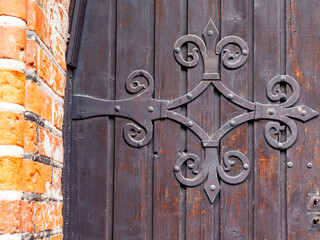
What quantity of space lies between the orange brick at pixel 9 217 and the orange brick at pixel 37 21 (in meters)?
0.37

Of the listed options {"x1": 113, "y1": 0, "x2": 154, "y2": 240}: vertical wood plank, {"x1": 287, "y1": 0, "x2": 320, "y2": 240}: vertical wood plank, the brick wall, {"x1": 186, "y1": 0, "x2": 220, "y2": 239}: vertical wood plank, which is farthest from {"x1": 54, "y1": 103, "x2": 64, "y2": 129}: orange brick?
{"x1": 287, "y1": 0, "x2": 320, "y2": 240}: vertical wood plank

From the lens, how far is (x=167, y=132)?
1448mm

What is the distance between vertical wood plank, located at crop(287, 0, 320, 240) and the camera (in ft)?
4.63

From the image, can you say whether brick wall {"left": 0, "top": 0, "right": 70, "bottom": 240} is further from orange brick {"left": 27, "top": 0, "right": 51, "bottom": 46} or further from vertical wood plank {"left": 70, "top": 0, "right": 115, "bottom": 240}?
vertical wood plank {"left": 70, "top": 0, "right": 115, "bottom": 240}

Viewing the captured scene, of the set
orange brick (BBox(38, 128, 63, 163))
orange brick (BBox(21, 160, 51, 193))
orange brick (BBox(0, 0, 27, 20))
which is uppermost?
orange brick (BBox(0, 0, 27, 20))

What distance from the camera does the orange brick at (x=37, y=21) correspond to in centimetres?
96

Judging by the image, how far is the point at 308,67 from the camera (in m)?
1.46

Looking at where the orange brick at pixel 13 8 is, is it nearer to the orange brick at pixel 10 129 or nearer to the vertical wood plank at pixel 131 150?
the orange brick at pixel 10 129

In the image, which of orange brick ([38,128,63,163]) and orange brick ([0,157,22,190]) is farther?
orange brick ([38,128,63,163])

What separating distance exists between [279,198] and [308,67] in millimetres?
433

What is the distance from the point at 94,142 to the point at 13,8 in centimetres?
61

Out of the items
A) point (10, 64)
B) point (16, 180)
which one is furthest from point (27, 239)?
point (10, 64)

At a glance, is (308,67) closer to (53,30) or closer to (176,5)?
(176,5)

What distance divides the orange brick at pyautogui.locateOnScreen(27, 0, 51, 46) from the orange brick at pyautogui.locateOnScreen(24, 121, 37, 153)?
0.21m
